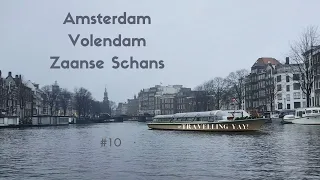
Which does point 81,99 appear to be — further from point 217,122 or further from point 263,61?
point 217,122

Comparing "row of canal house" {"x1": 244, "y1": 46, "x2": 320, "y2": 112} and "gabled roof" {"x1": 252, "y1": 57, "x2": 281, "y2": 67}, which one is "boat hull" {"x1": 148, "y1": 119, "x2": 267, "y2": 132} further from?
"gabled roof" {"x1": 252, "y1": 57, "x2": 281, "y2": 67}

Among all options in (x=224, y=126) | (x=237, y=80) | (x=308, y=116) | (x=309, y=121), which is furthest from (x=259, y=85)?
(x=224, y=126)

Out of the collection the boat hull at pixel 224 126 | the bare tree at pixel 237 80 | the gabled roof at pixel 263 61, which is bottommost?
the boat hull at pixel 224 126

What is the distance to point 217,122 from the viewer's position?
2243 inches

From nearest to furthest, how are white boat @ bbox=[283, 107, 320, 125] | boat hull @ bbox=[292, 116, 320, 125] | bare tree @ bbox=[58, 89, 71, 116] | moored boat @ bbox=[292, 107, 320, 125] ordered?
boat hull @ bbox=[292, 116, 320, 125], moored boat @ bbox=[292, 107, 320, 125], white boat @ bbox=[283, 107, 320, 125], bare tree @ bbox=[58, 89, 71, 116]

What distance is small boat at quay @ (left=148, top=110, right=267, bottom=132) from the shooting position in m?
54.0

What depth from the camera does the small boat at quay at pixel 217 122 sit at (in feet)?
177

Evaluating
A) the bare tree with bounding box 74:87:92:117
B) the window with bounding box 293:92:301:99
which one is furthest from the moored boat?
the bare tree with bounding box 74:87:92:117

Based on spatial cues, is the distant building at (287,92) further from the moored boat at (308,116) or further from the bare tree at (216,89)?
the moored boat at (308,116)

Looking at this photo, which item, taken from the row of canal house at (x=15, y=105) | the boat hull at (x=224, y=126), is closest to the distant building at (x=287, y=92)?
the row of canal house at (x=15, y=105)

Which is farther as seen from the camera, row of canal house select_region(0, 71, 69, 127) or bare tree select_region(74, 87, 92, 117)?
bare tree select_region(74, 87, 92, 117)

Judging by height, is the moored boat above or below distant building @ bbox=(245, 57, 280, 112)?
below

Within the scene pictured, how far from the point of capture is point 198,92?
151 m

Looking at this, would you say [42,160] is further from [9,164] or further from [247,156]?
[247,156]
